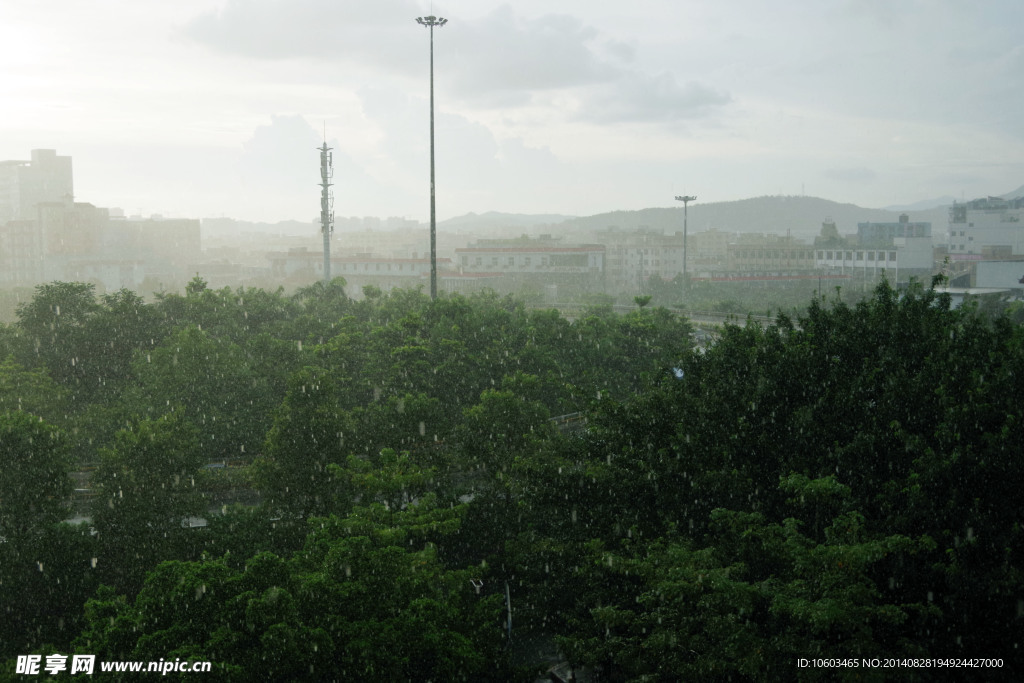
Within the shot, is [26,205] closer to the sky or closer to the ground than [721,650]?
closer to the sky

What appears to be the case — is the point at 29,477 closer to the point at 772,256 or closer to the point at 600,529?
the point at 600,529

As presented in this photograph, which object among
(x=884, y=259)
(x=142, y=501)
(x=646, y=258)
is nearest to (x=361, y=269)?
(x=646, y=258)

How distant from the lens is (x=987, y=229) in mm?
106562

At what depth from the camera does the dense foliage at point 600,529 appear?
29.5 ft

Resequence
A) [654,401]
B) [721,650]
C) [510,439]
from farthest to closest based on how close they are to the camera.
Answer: [510,439] < [654,401] < [721,650]

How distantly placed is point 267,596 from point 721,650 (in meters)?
4.90

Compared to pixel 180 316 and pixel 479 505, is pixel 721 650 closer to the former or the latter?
pixel 479 505

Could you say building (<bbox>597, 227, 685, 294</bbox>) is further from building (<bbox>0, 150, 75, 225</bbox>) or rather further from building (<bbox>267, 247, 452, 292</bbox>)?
building (<bbox>0, 150, 75, 225</bbox>)

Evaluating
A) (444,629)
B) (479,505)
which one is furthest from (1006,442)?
(479,505)

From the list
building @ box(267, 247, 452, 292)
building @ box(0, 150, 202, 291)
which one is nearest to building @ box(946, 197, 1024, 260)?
building @ box(267, 247, 452, 292)

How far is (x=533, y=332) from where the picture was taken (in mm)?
29969

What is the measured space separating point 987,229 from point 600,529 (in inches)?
4396

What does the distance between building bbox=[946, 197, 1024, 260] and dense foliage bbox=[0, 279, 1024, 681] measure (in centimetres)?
9886

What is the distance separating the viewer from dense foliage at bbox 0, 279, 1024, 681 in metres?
8.98
